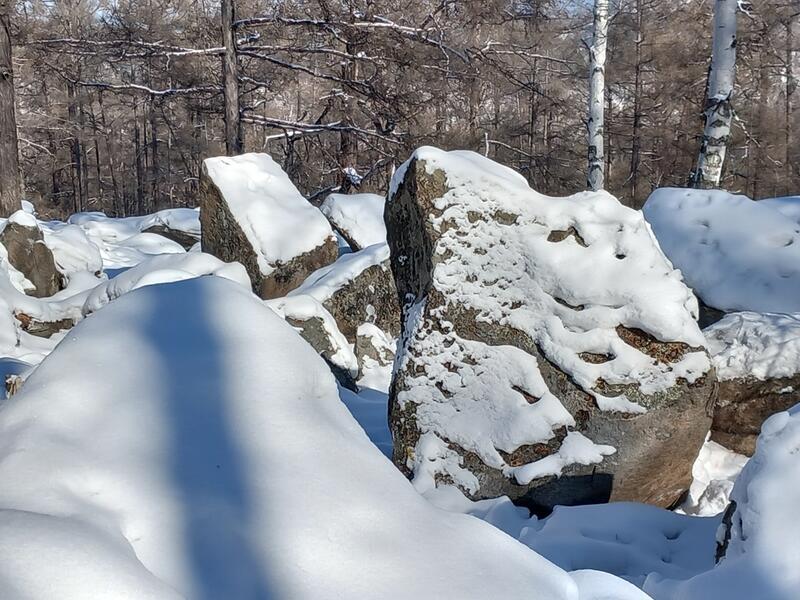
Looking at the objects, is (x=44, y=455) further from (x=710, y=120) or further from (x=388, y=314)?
(x=710, y=120)

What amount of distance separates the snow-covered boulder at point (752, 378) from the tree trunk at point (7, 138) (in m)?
7.73

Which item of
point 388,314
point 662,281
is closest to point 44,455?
point 662,281

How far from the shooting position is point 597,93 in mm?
9414

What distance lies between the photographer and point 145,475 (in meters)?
1.45

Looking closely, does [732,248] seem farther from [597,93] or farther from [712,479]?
[597,93]

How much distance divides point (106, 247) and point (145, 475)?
36.2 feet

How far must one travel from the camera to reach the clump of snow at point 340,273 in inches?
236

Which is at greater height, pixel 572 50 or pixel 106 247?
pixel 572 50

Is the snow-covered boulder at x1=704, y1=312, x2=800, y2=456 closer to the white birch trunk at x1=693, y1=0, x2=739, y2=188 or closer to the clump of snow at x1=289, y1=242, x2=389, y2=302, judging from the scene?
the clump of snow at x1=289, y1=242, x2=389, y2=302

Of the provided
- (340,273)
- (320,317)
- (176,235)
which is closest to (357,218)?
(340,273)

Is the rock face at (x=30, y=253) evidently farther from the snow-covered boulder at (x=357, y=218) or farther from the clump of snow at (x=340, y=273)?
the snow-covered boulder at (x=357, y=218)

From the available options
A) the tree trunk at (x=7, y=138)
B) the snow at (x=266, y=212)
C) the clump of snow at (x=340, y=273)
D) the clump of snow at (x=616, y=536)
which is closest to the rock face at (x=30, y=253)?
the tree trunk at (x=7, y=138)

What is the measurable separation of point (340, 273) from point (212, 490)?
15.7ft

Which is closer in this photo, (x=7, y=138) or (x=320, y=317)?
(x=320, y=317)
